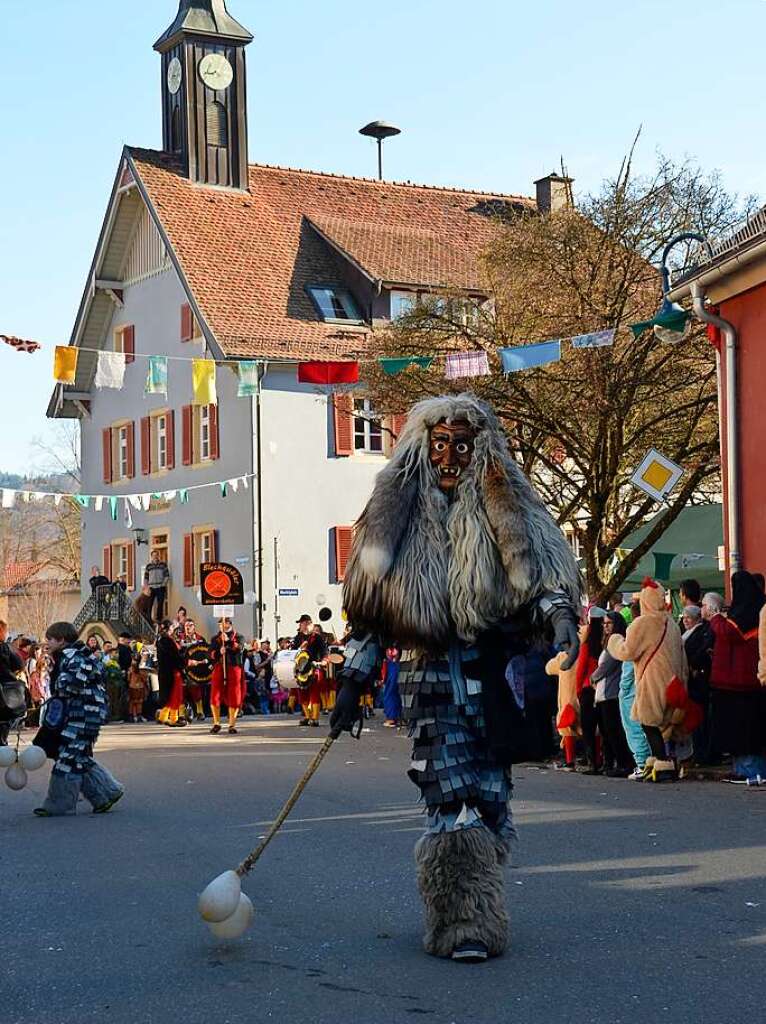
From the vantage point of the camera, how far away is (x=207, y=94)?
46.2 meters

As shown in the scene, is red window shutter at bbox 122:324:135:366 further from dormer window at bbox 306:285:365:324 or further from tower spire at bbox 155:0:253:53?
tower spire at bbox 155:0:253:53

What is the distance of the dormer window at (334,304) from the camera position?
43344mm

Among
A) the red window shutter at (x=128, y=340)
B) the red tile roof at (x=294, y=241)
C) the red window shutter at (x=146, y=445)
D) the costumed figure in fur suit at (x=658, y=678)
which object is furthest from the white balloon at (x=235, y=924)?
the red window shutter at (x=128, y=340)

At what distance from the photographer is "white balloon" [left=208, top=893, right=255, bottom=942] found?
254 inches

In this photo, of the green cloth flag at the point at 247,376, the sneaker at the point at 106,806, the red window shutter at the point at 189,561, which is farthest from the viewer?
the red window shutter at the point at 189,561

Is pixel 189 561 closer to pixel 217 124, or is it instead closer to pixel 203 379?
pixel 203 379

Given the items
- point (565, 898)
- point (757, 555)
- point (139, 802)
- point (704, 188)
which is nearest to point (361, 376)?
point (704, 188)

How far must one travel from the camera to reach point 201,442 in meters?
Answer: 43.5

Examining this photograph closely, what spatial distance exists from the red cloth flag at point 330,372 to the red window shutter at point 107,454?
2220 cm

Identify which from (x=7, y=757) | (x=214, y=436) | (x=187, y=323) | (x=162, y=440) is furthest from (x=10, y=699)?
(x=162, y=440)

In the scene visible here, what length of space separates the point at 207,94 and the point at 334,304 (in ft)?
Result: 25.3

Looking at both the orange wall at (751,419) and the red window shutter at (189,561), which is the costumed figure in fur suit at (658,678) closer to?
the orange wall at (751,419)

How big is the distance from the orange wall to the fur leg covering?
42.8 feet

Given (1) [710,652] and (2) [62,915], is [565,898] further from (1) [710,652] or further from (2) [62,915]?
(1) [710,652]
